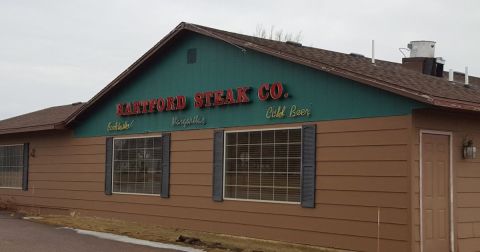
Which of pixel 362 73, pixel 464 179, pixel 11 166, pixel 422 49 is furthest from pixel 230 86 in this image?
pixel 11 166

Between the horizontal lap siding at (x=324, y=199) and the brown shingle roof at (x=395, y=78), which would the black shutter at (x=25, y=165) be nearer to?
the horizontal lap siding at (x=324, y=199)

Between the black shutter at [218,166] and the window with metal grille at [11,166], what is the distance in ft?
33.7

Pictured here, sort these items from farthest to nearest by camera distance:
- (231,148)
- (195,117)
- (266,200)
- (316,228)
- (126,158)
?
1. (126,158)
2. (195,117)
3. (231,148)
4. (266,200)
5. (316,228)

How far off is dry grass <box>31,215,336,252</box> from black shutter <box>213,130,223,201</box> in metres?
0.90

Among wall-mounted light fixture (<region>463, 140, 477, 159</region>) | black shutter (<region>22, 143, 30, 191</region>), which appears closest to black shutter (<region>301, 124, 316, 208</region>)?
wall-mounted light fixture (<region>463, 140, 477, 159</region>)

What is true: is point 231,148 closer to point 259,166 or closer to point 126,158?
point 259,166

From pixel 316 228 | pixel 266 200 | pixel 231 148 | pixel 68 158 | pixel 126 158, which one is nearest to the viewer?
pixel 316 228

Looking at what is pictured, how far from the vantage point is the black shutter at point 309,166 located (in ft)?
38.6

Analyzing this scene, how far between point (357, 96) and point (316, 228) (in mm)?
2534

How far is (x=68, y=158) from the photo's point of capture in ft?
63.4

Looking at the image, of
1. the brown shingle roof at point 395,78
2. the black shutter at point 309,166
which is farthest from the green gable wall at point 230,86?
the black shutter at point 309,166

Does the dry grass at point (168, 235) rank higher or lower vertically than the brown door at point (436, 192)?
lower

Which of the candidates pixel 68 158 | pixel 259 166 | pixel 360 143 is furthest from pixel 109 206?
pixel 360 143

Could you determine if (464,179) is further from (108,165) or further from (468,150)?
(108,165)
